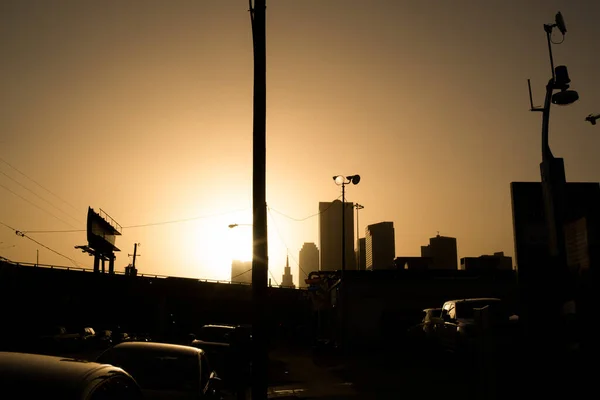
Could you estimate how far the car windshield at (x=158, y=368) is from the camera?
8969 mm

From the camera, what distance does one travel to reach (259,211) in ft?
26.9

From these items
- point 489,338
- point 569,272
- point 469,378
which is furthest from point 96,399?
point 469,378

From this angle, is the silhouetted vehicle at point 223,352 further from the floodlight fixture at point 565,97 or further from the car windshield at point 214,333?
the floodlight fixture at point 565,97

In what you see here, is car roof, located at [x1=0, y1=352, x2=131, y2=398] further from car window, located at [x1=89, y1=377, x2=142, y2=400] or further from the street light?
the street light

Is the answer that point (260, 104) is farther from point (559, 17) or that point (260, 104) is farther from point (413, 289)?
point (413, 289)

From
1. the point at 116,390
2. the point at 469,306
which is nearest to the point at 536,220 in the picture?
the point at 116,390

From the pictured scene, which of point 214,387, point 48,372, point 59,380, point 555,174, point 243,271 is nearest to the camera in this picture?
point 59,380

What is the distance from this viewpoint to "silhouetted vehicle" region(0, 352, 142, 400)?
419cm

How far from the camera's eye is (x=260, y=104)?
8469mm

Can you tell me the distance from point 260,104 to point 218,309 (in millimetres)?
92294

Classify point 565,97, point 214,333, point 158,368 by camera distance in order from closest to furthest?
point 158,368 < point 565,97 < point 214,333

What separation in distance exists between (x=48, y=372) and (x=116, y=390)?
2.07 feet

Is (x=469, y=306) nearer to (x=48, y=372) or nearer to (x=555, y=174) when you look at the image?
(x=555, y=174)

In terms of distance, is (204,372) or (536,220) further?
(204,372)
